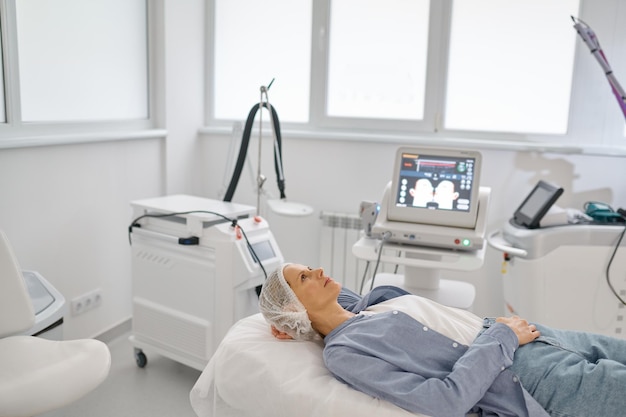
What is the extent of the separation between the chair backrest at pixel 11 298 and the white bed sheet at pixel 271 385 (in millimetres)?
583

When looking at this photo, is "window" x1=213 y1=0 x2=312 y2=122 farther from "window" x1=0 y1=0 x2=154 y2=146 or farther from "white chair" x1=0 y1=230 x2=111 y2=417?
"white chair" x1=0 y1=230 x2=111 y2=417

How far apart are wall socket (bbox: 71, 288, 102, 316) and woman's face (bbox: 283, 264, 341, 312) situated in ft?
5.04

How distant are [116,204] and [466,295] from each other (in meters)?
1.83

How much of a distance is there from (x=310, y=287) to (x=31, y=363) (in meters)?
0.84

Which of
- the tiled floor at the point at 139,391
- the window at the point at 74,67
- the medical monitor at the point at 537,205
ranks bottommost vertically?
the tiled floor at the point at 139,391

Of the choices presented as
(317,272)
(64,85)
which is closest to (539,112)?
(317,272)

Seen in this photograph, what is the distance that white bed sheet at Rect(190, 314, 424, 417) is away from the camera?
1.41 meters

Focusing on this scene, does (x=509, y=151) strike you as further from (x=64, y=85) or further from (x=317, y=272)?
(x=64, y=85)

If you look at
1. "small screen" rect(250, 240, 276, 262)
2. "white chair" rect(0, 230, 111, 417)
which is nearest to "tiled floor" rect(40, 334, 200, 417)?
"white chair" rect(0, 230, 111, 417)

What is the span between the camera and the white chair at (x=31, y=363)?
153cm

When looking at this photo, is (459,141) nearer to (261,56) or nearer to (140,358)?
(261,56)

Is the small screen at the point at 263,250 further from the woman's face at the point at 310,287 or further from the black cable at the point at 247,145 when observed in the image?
the woman's face at the point at 310,287

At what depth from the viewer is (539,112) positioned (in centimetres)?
299

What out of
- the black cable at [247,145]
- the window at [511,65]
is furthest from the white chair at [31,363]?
the window at [511,65]
